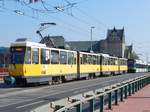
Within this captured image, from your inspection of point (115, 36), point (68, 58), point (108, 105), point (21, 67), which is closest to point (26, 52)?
point (21, 67)

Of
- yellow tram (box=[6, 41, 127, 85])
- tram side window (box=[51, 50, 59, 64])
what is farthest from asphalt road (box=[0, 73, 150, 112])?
tram side window (box=[51, 50, 59, 64])

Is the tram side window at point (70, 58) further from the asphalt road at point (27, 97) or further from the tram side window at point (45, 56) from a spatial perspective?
the asphalt road at point (27, 97)

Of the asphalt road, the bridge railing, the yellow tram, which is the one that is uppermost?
the yellow tram

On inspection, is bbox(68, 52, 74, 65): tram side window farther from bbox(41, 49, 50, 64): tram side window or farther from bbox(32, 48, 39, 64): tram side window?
bbox(32, 48, 39, 64): tram side window

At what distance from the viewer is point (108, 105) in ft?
59.1

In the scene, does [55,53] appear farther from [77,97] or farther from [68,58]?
[77,97]

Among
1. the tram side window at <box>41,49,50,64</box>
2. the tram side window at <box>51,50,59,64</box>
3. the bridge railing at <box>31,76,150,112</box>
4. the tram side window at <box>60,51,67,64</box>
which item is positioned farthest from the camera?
the tram side window at <box>60,51,67,64</box>

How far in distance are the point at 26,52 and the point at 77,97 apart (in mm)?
22206

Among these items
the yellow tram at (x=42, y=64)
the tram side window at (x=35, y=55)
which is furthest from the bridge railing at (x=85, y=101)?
the tram side window at (x=35, y=55)

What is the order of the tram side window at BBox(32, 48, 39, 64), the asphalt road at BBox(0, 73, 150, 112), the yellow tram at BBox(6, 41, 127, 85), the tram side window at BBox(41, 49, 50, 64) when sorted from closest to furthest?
the asphalt road at BBox(0, 73, 150, 112)
the yellow tram at BBox(6, 41, 127, 85)
the tram side window at BBox(32, 48, 39, 64)
the tram side window at BBox(41, 49, 50, 64)

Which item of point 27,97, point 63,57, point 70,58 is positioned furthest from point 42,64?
point 27,97

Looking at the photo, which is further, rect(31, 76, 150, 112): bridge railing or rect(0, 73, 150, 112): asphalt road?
rect(0, 73, 150, 112): asphalt road

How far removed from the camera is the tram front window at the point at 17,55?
111 feet

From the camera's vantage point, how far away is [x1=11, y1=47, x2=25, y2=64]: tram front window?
3391cm
